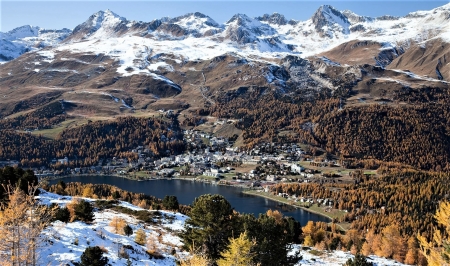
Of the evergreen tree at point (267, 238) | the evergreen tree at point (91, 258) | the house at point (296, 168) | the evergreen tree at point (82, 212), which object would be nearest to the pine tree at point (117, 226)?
the evergreen tree at point (82, 212)

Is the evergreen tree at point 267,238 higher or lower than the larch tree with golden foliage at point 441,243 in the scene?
lower

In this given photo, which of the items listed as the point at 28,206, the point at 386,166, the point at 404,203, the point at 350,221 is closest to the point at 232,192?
the point at 350,221

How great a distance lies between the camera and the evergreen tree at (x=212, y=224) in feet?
103

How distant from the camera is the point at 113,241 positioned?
3684cm

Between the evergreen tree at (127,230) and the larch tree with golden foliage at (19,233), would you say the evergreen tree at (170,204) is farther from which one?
the larch tree with golden foliage at (19,233)

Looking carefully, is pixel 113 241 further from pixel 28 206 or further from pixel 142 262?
pixel 28 206

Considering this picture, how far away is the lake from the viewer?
5246 inches

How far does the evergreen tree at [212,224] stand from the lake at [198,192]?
9500 cm

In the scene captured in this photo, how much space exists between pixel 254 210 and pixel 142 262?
105 m

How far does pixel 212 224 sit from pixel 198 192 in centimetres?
13477

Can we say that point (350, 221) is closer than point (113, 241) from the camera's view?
→ No

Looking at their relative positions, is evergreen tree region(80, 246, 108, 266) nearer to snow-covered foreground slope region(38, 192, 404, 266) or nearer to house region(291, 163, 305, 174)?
snow-covered foreground slope region(38, 192, 404, 266)

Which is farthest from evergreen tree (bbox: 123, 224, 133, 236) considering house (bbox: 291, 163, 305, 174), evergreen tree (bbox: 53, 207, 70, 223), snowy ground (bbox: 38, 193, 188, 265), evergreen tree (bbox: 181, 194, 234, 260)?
house (bbox: 291, 163, 305, 174)

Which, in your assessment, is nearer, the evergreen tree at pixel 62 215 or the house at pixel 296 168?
the evergreen tree at pixel 62 215
